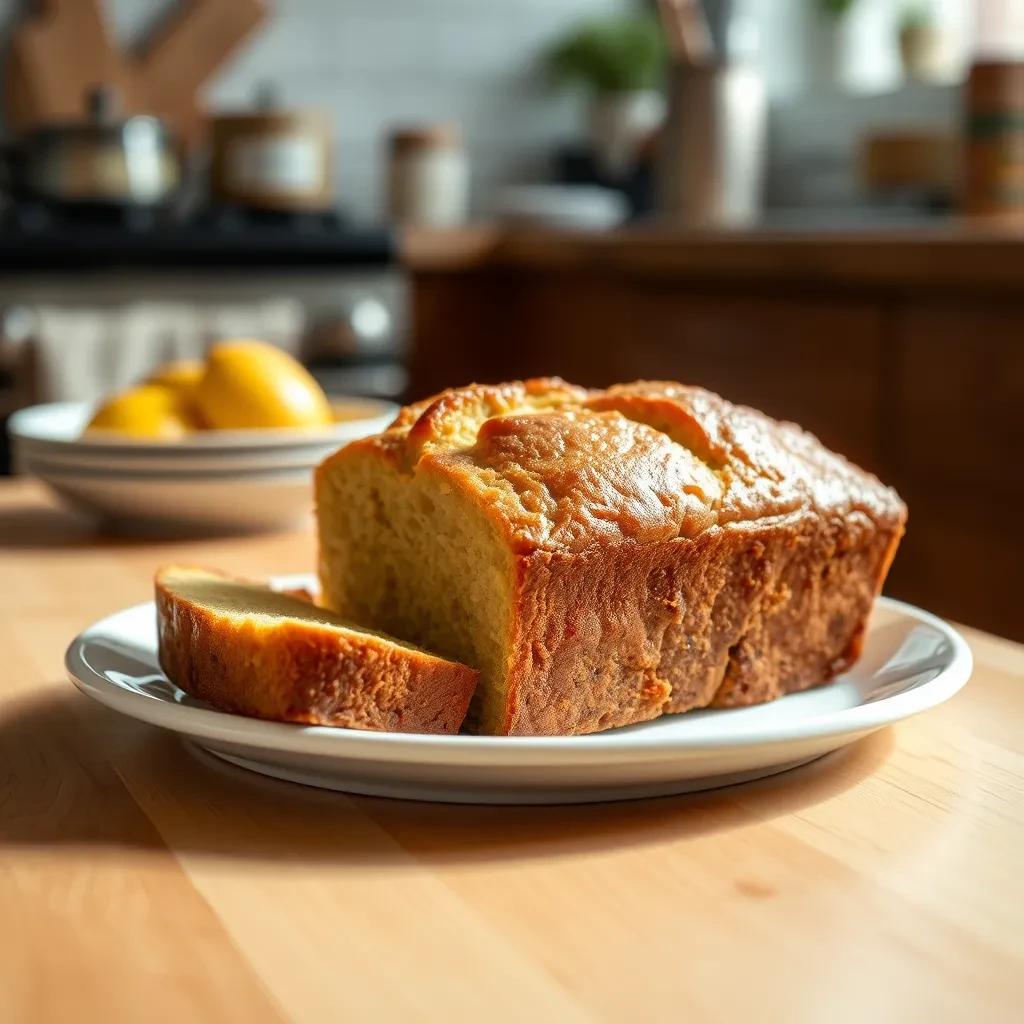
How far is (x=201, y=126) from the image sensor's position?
3.96 meters

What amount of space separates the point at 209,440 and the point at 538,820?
0.79 metres

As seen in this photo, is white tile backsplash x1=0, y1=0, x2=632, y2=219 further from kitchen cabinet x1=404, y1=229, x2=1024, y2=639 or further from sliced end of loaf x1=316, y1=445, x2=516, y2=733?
sliced end of loaf x1=316, y1=445, x2=516, y2=733

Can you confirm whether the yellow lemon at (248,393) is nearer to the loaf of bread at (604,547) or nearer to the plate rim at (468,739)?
the loaf of bread at (604,547)

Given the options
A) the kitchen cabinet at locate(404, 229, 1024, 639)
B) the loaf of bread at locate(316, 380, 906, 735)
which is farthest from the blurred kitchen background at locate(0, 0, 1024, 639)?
the loaf of bread at locate(316, 380, 906, 735)

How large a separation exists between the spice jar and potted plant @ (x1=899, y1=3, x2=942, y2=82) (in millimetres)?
1151

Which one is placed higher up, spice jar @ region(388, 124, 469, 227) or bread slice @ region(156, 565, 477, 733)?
spice jar @ region(388, 124, 469, 227)

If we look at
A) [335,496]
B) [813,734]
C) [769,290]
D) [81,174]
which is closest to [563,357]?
[769,290]

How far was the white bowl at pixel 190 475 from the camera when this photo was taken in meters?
1.36

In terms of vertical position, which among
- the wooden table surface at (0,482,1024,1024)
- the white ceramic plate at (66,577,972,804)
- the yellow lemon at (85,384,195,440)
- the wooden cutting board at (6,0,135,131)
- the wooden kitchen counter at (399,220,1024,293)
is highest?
the wooden cutting board at (6,0,135,131)

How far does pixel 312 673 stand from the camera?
26.1 inches

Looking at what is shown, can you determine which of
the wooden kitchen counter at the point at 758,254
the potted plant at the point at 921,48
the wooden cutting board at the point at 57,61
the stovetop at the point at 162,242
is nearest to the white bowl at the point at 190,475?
the wooden kitchen counter at the point at 758,254

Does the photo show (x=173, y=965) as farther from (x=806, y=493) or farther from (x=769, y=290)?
(x=769, y=290)

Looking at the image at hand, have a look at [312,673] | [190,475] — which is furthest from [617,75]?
[312,673]

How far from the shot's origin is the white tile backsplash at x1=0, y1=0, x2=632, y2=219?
4133mm
